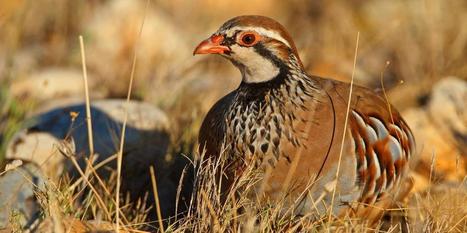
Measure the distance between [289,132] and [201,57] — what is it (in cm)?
365

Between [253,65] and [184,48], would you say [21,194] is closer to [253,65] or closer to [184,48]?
[253,65]

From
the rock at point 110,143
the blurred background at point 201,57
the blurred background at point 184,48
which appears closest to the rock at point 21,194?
the rock at point 110,143

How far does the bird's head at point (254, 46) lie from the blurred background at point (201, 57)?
1.32 meters

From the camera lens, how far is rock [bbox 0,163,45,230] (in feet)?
12.9

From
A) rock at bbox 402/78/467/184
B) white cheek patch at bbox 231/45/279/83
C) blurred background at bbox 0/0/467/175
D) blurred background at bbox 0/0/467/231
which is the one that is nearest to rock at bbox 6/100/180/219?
blurred background at bbox 0/0/467/231

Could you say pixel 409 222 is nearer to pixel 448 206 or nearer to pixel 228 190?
pixel 448 206

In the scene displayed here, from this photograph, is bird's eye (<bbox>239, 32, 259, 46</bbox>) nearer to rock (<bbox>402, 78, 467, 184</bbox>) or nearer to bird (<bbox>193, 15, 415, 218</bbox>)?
bird (<bbox>193, 15, 415, 218</bbox>)

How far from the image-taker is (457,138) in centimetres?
553

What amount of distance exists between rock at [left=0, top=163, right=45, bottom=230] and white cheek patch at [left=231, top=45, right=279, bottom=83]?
1029 mm

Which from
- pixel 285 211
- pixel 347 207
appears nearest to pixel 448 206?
pixel 347 207

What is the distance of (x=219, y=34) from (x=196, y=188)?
68 centimetres

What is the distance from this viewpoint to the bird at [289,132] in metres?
3.71

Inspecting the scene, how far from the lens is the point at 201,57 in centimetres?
730

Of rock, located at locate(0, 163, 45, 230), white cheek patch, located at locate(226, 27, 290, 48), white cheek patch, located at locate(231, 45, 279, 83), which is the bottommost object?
rock, located at locate(0, 163, 45, 230)
